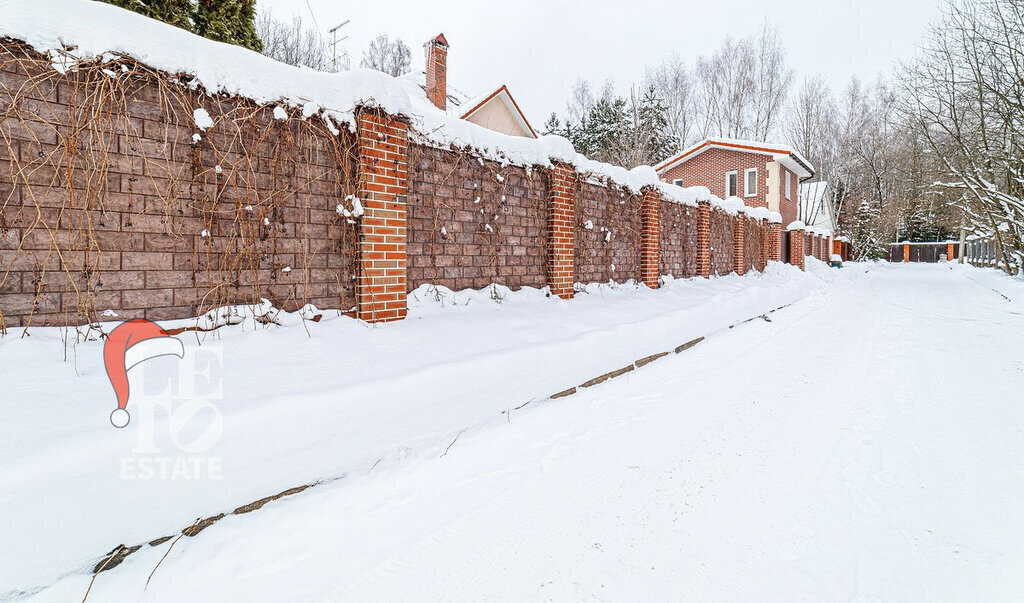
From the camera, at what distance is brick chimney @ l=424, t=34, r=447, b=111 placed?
561 inches

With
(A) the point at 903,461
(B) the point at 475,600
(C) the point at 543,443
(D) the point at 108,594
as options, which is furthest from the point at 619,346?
(D) the point at 108,594

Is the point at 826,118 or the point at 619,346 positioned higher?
the point at 826,118

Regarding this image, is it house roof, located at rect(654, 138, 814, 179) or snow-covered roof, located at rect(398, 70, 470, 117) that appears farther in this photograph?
house roof, located at rect(654, 138, 814, 179)

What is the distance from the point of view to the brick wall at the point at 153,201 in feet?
7.98

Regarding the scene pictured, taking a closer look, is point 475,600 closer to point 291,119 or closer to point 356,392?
point 356,392

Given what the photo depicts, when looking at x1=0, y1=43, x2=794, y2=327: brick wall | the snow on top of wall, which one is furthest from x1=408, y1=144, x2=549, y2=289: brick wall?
the snow on top of wall

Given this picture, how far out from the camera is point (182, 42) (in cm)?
285

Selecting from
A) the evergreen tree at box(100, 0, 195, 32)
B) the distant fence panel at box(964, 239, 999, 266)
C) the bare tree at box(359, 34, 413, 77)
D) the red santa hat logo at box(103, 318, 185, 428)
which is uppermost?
the bare tree at box(359, 34, 413, 77)

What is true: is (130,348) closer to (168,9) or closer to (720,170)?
(168,9)

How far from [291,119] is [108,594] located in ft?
9.60

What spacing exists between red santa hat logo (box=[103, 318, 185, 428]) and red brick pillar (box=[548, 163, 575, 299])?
401 centimetres

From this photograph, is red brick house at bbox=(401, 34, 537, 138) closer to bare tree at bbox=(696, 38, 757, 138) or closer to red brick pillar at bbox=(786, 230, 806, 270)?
red brick pillar at bbox=(786, 230, 806, 270)

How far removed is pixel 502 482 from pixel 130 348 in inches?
86.5

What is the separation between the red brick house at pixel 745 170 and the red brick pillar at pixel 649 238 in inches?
561
